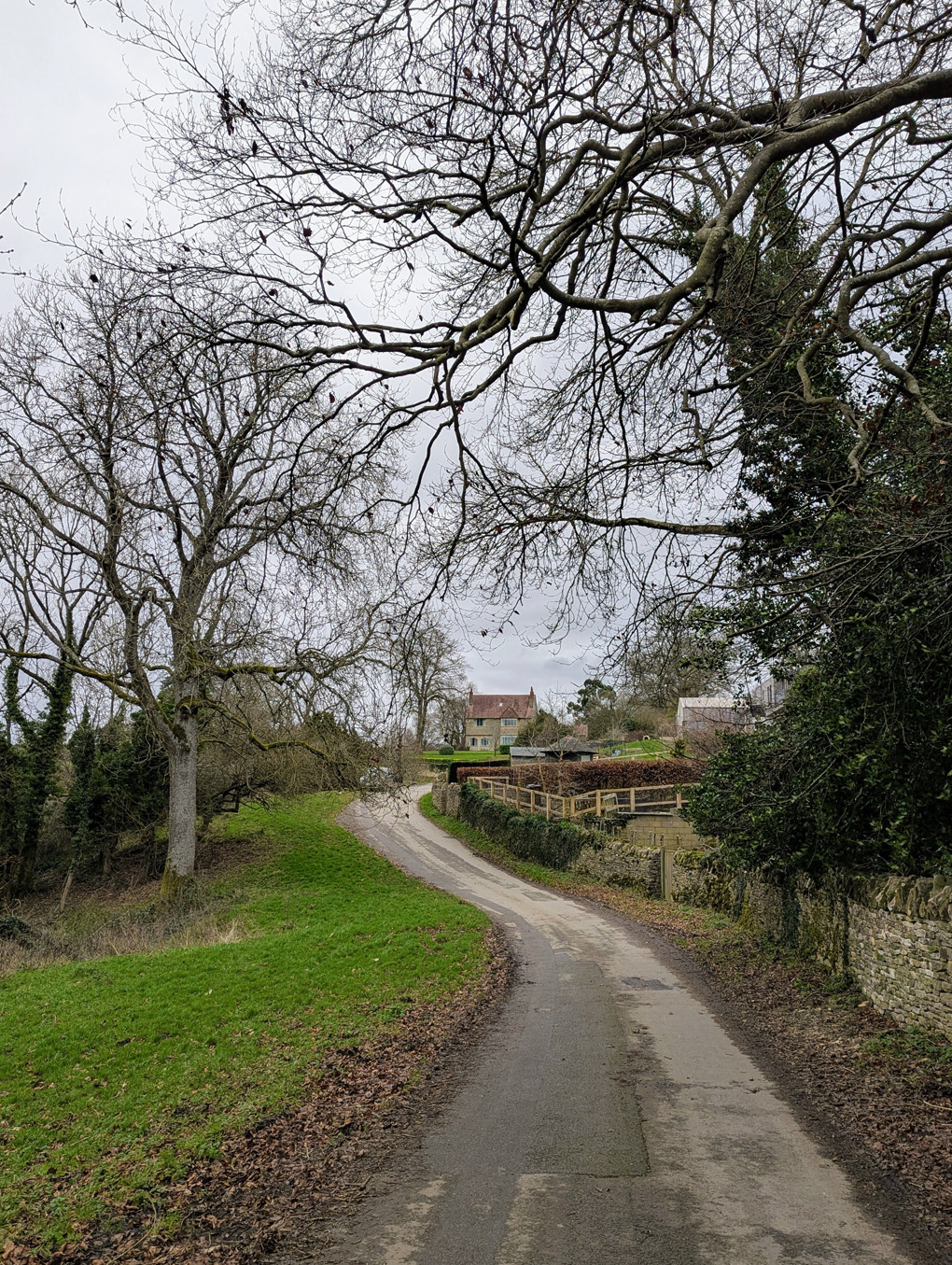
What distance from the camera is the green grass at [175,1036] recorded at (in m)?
6.13

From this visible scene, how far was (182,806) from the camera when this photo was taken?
2156cm

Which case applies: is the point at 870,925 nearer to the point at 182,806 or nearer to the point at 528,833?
the point at 182,806

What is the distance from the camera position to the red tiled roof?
280 ft

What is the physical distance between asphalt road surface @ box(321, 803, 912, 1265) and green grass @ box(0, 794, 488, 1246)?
1.84 meters

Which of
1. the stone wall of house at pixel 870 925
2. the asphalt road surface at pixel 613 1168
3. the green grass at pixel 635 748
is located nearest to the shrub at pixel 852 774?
the stone wall of house at pixel 870 925

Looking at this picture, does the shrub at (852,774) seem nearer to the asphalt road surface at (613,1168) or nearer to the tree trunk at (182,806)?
the asphalt road surface at (613,1168)

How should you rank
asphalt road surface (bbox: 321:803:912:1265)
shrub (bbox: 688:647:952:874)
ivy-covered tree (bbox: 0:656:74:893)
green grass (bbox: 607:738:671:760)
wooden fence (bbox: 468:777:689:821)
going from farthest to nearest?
green grass (bbox: 607:738:671:760)
wooden fence (bbox: 468:777:689:821)
ivy-covered tree (bbox: 0:656:74:893)
shrub (bbox: 688:647:952:874)
asphalt road surface (bbox: 321:803:912:1265)

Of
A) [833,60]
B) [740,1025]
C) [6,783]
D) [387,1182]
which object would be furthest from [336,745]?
[833,60]

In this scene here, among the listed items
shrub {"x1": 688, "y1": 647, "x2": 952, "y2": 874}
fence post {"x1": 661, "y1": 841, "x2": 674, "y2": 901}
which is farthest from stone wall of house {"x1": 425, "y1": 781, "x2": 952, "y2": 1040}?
fence post {"x1": 661, "y1": 841, "x2": 674, "y2": 901}

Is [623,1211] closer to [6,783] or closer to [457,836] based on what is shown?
[6,783]

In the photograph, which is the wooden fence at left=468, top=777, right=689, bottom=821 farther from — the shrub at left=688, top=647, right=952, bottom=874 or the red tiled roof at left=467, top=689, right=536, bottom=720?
the red tiled roof at left=467, top=689, right=536, bottom=720

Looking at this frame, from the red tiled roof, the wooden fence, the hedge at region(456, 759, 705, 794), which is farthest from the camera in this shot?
the red tiled roof

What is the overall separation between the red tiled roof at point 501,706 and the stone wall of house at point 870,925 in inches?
2618

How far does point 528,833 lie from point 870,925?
66.8 ft
